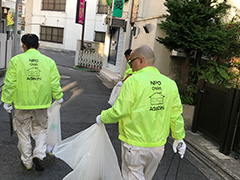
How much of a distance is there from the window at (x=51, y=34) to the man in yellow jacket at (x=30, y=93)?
2849 cm

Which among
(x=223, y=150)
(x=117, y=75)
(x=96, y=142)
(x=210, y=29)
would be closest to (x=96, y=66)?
(x=117, y=75)

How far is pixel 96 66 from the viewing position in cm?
1808

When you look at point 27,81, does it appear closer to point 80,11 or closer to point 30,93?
point 30,93

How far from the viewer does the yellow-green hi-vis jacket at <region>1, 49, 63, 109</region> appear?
3.42 m

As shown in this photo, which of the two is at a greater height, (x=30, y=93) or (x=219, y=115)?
(x=30, y=93)

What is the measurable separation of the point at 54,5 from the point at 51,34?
11.1ft

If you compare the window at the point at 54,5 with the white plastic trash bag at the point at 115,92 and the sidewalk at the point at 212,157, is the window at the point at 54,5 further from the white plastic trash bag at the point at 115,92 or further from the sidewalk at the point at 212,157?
the sidewalk at the point at 212,157

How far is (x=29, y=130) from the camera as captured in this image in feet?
12.1

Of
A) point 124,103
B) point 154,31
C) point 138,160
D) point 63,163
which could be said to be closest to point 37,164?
point 63,163

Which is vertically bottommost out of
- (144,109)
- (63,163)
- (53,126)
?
(63,163)

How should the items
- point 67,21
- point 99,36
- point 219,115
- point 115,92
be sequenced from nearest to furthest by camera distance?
point 219,115, point 115,92, point 99,36, point 67,21

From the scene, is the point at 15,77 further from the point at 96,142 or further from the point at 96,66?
the point at 96,66

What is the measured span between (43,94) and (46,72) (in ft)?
1.00

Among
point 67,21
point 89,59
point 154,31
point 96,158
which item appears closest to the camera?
point 96,158
